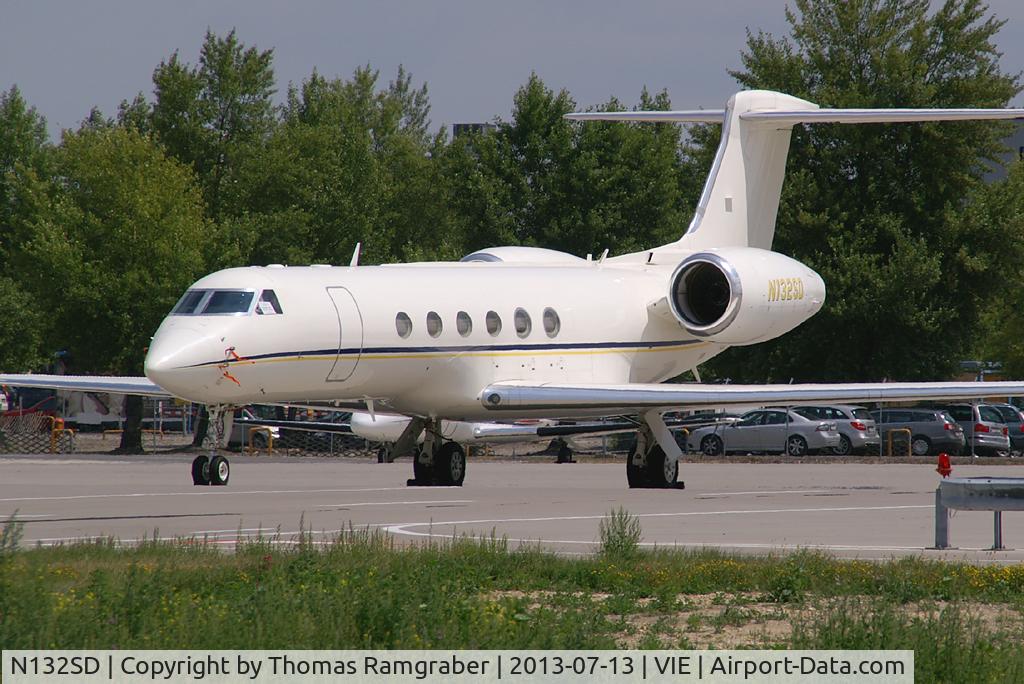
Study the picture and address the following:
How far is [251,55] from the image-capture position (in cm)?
5972

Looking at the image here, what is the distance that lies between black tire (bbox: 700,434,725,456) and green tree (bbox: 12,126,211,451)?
14.0 meters

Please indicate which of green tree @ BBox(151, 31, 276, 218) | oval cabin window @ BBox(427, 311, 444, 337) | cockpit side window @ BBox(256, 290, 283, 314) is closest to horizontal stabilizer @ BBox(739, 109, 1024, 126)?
oval cabin window @ BBox(427, 311, 444, 337)

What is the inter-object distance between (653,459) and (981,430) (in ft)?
54.7

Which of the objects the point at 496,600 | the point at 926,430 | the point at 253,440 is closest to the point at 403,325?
the point at 496,600

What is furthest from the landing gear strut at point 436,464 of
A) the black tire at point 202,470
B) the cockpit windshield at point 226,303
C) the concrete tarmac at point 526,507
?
the black tire at point 202,470

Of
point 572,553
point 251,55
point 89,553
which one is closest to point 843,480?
point 572,553

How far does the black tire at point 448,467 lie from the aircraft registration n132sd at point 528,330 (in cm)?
2

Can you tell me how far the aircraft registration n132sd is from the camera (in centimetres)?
2091

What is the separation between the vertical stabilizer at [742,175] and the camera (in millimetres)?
28938

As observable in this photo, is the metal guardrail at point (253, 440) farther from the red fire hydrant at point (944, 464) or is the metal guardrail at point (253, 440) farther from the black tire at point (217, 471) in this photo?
the red fire hydrant at point (944, 464)

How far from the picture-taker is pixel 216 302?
824 inches

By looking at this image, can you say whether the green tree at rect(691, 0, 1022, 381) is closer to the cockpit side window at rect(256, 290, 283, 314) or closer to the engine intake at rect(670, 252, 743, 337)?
the engine intake at rect(670, 252, 743, 337)

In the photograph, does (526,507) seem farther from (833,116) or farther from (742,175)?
(742,175)

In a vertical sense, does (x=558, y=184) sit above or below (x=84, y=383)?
above
